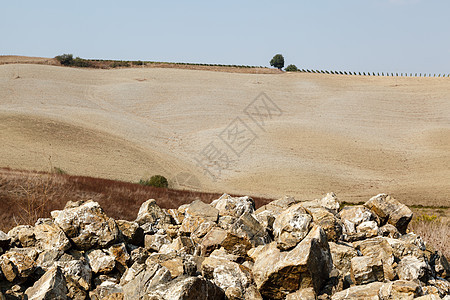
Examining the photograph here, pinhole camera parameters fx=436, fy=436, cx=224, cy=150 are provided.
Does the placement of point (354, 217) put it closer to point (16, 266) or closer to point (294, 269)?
point (294, 269)

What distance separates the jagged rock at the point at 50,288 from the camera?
23.9 feet

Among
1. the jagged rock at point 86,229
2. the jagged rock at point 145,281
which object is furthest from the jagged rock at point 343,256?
the jagged rock at point 86,229

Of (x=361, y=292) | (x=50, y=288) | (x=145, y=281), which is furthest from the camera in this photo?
(x=361, y=292)

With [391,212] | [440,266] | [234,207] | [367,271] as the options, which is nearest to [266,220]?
[234,207]

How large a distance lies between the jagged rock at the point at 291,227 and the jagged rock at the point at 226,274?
95 centimetres

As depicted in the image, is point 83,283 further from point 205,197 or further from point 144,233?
point 205,197

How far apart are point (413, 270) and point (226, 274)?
3.64 m

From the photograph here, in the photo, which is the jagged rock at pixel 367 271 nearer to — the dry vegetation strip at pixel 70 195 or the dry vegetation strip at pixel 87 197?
the dry vegetation strip at pixel 87 197

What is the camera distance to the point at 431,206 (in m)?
34.0

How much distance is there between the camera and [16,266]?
8102 millimetres

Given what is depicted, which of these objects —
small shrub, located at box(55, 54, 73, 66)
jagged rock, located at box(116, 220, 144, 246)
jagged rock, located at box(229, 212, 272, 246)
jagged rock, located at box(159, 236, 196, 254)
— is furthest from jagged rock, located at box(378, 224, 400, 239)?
small shrub, located at box(55, 54, 73, 66)

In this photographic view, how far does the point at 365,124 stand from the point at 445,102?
1962cm

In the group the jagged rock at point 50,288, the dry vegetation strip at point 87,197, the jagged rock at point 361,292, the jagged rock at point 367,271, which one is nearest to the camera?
the jagged rock at point 50,288

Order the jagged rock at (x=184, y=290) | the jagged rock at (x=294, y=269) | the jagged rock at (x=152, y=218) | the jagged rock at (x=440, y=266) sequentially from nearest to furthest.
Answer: the jagged rock at (x=184, y=290) → the jagged rock at (x=294, y=269) → the jagged rock at (x=440, y=266) → the jagged rock at (x=152, y=218)
